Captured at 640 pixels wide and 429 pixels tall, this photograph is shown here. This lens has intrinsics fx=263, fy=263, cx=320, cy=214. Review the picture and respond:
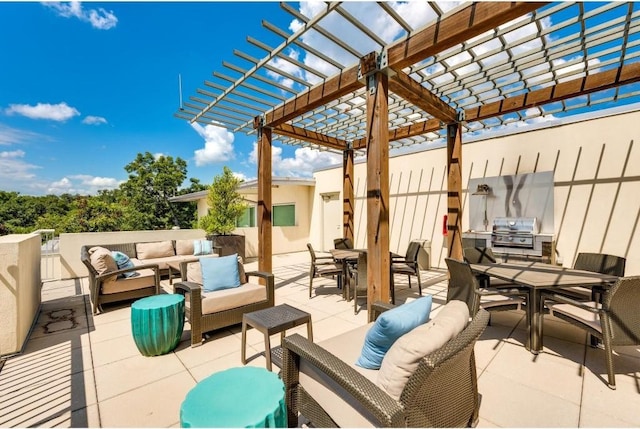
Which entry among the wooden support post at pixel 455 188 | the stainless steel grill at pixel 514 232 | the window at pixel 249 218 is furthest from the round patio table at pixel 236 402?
the window at pixel 249 218

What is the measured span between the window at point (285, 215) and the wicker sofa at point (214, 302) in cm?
809

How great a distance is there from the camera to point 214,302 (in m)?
3.19

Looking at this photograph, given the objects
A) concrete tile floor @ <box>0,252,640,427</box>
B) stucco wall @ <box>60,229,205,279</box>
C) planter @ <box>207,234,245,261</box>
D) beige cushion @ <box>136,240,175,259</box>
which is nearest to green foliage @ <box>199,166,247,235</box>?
planter @ <box>207,234,245,261</box>

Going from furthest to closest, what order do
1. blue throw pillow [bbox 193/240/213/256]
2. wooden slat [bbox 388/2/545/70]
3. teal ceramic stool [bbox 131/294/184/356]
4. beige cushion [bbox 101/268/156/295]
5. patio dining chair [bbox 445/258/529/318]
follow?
blue throw pillow [bbox 193/240/213/256] < beige cushion [bbox 101/268/156/295] < patio dining chair [bbox 445/258/529/318] < teal ceramic stool [bbox 131/294/184/356] < wooden slat [bbox 388/2/545/70]

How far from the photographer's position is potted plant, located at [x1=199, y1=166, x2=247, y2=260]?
837cm

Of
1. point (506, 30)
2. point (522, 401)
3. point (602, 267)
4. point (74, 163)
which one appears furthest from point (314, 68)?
point (74, 163)

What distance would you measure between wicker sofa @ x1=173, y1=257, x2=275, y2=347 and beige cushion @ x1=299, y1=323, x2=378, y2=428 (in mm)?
1743

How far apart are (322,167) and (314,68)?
7070mm

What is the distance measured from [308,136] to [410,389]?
5.89 metres

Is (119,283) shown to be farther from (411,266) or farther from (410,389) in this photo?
(411,266)

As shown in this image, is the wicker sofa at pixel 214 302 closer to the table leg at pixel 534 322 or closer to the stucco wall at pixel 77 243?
the table leg at pixel 534 322

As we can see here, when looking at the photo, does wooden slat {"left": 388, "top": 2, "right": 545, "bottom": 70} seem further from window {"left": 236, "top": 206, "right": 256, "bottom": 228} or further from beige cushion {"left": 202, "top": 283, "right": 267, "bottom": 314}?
window {"left": 236, "top": 206, "right": 256, "bottom": 228}

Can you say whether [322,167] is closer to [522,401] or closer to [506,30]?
[506,30]

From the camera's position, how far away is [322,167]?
11.0m
